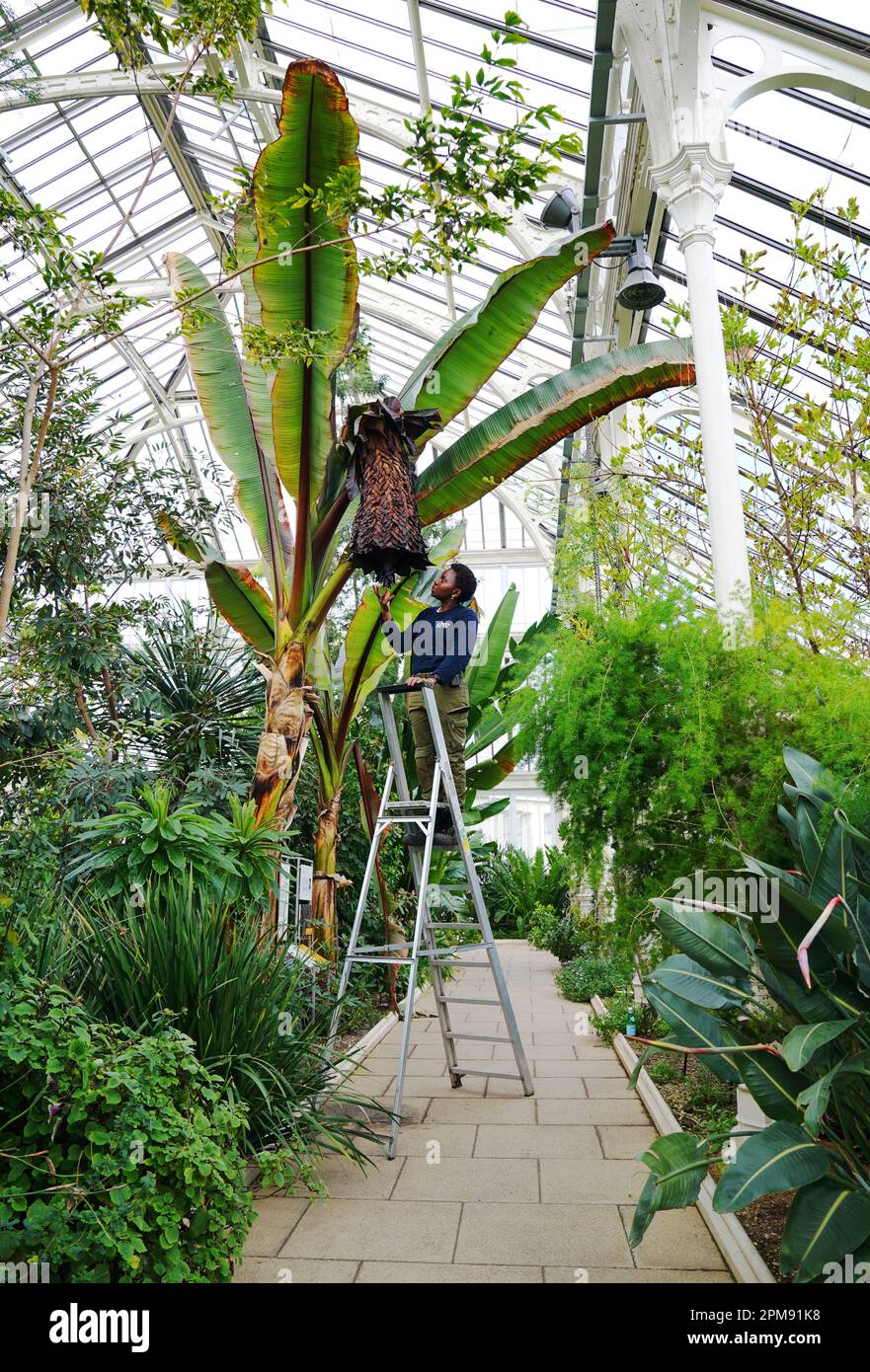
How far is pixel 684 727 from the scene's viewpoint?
9.23 ft

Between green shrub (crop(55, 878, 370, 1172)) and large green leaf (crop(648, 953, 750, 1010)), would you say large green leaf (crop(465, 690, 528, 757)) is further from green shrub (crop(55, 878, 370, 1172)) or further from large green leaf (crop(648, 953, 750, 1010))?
large green leaf (crop(648, 953, 750, 1010))

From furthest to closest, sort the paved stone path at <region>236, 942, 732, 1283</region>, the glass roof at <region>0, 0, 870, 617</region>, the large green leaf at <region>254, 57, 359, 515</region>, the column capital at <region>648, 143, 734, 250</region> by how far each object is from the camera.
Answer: the glass roof at <region>0, 0, 870, 617</region> < the column capital at <region>648, 143, 734, 250</region> < the large green leaf at <region>254, 57, 359, 515</region> < the paved stone path at <region>236, 942, 732, 1283</region>

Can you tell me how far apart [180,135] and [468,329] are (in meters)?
10.8

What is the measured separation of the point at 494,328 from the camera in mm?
4578

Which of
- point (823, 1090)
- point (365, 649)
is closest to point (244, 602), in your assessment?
point (365, 649)

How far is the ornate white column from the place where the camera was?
14.1 ft

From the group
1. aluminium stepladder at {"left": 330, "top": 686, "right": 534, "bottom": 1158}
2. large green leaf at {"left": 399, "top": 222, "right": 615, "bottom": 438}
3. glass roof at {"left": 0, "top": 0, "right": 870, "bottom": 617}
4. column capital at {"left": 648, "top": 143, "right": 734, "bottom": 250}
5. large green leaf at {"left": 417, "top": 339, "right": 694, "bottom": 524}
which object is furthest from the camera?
glass roof at {"left": 0, "top": 0, "right": 870, "bottom": 617}

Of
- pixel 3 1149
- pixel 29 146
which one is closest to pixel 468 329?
pixel 3 1149

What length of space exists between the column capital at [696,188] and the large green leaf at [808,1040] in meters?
4.15

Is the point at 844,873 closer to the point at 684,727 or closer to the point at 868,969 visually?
the point at 868,969

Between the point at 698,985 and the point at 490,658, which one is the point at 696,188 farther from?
the point at 490,658

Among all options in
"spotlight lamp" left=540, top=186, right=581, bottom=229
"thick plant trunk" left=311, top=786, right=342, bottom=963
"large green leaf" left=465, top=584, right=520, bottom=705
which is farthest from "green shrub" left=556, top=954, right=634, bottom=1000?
"spotlight lamp" left=540, top=186, right=581, bottom=229

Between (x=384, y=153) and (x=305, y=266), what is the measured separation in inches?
317
